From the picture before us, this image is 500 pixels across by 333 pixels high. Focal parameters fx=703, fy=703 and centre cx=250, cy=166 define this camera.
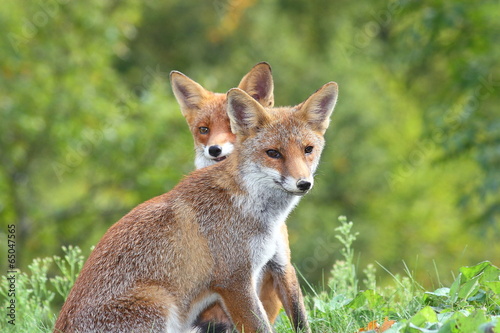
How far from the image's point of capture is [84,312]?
17.5ft

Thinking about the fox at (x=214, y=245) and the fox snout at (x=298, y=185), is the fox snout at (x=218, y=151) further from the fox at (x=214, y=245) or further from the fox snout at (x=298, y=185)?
the fox snout at (x=298, y=185)

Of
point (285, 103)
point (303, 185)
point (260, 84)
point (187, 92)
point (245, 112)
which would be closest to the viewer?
point (303, 185)

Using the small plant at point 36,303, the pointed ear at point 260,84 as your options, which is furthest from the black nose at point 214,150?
the small plant at point 36,303

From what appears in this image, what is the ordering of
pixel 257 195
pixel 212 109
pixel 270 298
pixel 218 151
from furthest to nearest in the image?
pixel 212 109 → pixel 218 151 → pixel 270 298 → pixel 257 195

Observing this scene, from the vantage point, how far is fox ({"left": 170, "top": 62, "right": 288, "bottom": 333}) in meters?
5.92

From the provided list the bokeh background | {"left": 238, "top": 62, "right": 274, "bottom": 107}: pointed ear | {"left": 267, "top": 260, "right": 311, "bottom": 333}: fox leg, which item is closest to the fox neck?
{"left": 267, "top": 260, "right": 311, "bottom": 333}: fox leg

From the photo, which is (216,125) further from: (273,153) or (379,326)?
(379,326)

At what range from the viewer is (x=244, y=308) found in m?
5.43

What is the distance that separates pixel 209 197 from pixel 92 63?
607 inches

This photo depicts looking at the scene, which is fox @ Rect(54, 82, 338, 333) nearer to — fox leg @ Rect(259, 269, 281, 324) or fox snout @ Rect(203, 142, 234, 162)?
fox leg @ Rect(259, 269, 281, 324)

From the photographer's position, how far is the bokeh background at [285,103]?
16.4m

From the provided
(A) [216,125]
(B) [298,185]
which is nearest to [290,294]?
(B) [298,185]

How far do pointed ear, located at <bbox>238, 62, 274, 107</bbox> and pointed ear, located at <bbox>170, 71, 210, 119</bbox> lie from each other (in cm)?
78

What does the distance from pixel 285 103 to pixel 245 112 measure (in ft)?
63.4
